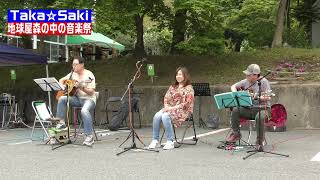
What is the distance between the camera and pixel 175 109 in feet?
32.8

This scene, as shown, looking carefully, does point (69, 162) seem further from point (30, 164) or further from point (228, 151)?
point (228, 151)

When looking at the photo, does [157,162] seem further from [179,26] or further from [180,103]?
[179,26]

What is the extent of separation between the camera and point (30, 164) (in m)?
8.56

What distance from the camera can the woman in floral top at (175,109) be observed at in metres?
9.92

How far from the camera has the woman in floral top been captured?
9922 mm

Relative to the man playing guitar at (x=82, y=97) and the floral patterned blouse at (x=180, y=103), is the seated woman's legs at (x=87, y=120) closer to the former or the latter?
the man playing guitar at (x=82, y=97)

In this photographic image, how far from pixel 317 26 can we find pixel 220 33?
39.5ft

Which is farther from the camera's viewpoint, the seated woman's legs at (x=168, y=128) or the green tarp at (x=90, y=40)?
the green tarp at (x=90, y=40)

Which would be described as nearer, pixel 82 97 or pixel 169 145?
pixel 169 145

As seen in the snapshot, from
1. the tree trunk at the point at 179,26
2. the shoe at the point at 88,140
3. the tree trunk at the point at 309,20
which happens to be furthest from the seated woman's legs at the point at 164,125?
the tree trunk at the point at 309,20

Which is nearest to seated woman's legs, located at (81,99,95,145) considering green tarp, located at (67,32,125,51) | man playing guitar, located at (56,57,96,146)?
man playing guitar, located at (56,57,96,146)

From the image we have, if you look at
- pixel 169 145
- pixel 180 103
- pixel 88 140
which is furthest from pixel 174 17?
pixel 169 145

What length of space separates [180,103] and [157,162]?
1850mm

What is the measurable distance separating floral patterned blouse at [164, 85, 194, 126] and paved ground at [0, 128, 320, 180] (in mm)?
593
